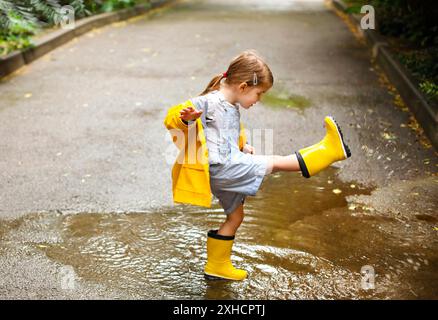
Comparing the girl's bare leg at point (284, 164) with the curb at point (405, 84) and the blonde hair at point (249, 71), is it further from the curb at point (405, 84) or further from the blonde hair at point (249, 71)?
the curb at point (405, 84)

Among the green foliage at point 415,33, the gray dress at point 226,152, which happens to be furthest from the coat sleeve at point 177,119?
the green foliage at point 415,33

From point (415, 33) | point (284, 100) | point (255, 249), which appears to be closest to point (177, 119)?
point (255, 249)

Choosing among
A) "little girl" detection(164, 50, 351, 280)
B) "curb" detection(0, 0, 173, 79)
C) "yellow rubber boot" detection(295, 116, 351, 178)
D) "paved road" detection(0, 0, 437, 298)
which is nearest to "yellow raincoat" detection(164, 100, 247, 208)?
"little girl" detection(164, 50, 351, 280)

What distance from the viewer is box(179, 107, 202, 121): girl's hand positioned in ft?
8.91

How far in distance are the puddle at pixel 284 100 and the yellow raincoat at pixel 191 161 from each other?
3819 millimetres

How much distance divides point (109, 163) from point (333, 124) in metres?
2.63

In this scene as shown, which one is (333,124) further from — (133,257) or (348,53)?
(348,53)

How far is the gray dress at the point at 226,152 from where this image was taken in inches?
115

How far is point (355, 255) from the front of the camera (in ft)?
11.4

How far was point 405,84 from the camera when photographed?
21.7ft

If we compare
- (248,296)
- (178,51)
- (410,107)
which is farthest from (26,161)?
(178,51)

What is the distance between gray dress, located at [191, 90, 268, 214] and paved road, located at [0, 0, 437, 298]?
0.96 m

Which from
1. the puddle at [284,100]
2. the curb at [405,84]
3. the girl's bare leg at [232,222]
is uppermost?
the girl's bare leg at [232,222]

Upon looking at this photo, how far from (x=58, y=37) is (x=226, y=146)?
7.88 meters
